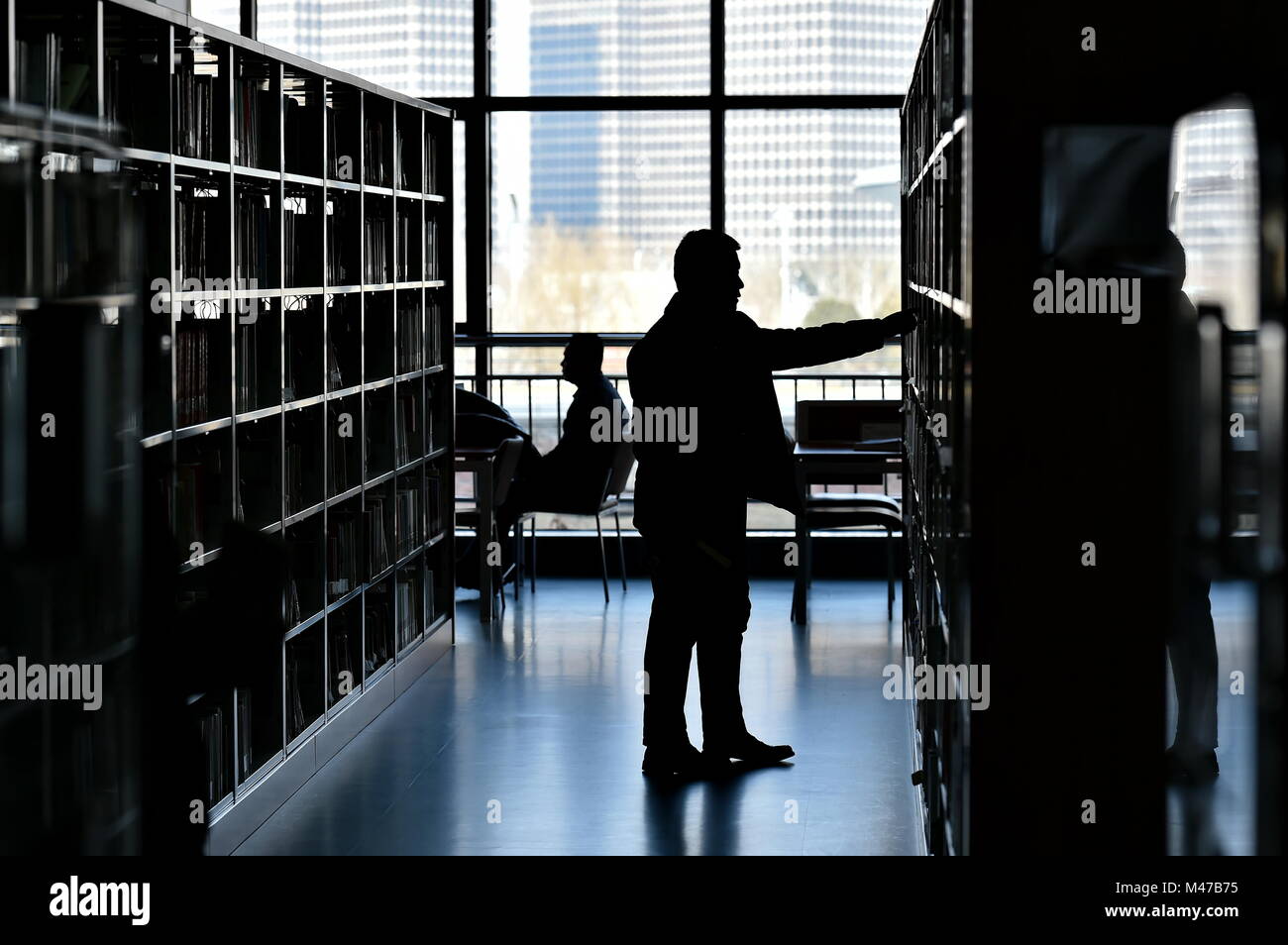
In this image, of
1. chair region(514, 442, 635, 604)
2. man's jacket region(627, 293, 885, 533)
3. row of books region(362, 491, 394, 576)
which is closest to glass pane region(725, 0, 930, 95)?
chair region(514, 442, 635, 604)

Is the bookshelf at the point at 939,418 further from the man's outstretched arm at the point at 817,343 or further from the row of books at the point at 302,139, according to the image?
the row of books at the point at 302,139

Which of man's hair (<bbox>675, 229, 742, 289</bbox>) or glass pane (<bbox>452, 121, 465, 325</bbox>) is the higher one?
glass pane (<bbox>452, 121, 465, 325</bbox>)

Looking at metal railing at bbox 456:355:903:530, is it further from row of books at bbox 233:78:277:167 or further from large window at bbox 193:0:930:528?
row of books at bbox 233:78:277:167

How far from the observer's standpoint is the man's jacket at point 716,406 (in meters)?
4.34

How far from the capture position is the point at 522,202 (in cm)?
816

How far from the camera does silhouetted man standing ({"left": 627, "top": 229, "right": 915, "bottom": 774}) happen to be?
434 cm

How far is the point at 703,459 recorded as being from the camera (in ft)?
14.3

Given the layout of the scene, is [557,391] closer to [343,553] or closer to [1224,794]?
[343,553]

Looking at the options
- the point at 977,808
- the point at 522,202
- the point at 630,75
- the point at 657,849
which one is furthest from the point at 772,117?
the point at 977,808

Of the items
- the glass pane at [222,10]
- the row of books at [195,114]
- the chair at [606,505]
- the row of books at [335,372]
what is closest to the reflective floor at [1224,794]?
the row of books at [195,114]

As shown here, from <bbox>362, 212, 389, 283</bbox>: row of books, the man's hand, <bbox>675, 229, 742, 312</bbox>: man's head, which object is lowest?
the man's hand

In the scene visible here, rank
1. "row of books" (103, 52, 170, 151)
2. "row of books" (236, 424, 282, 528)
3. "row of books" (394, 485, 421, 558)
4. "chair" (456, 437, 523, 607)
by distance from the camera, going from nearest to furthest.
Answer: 1. "row of books" (103, 52, 170, 151)
2. "row of books" (236, 424, 282, 528)
3. "row of books" (394, 485, 421, 558)
4. "chair" (456, 437, 523, 607)

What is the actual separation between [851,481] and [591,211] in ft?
7.45
